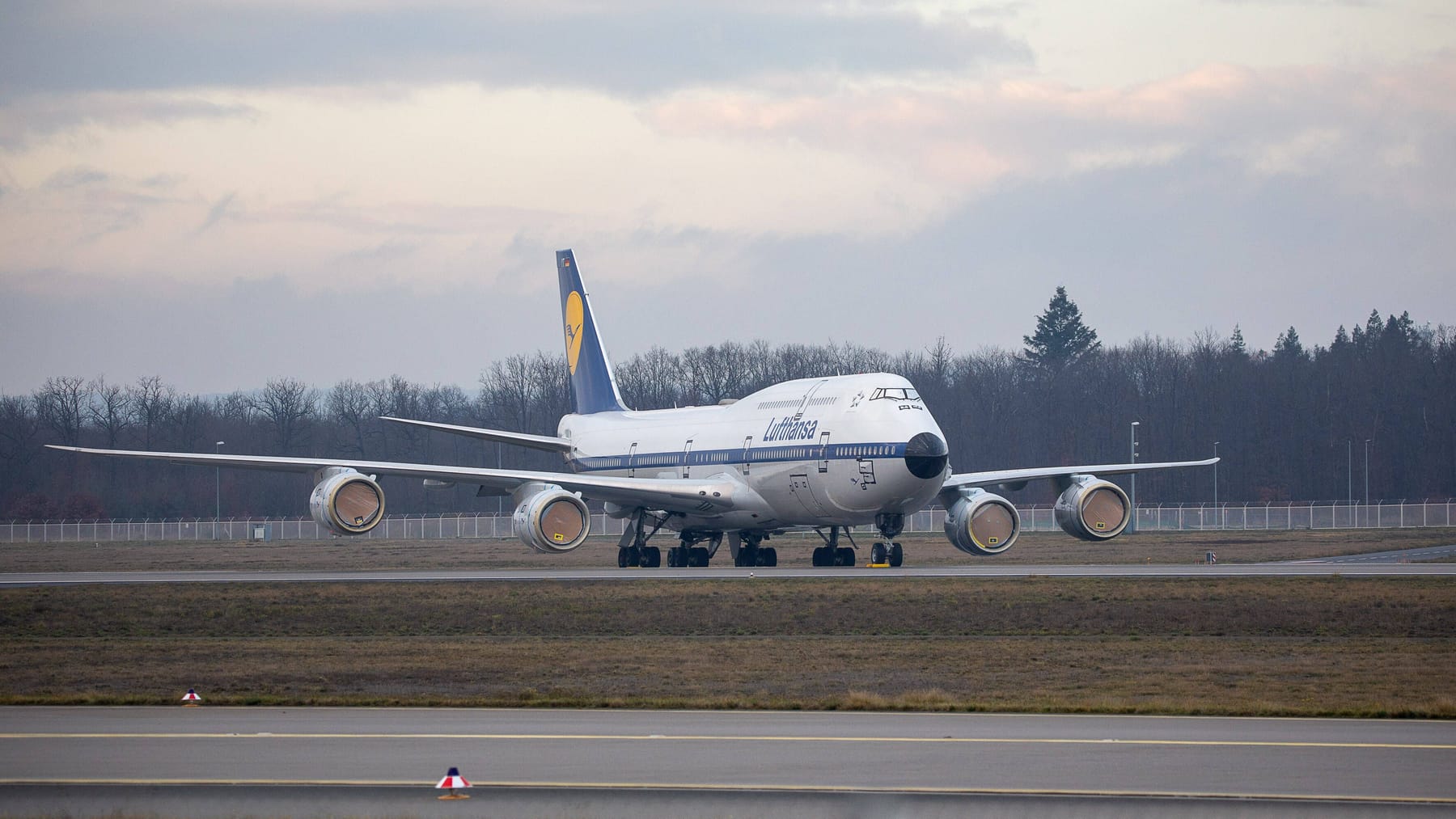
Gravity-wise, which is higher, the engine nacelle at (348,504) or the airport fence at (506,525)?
the engine nacelle at (348,504)

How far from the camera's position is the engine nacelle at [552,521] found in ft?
116

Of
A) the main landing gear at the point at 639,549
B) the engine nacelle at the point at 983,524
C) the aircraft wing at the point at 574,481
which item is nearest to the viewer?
the aircraft wing at the point at 574,481

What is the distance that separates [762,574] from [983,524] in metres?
5.91

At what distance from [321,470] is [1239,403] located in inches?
3506

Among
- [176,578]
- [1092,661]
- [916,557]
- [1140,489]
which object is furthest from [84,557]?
[1140,489]

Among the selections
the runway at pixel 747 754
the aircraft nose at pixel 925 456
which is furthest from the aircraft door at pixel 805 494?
the runway at pixel 747 754

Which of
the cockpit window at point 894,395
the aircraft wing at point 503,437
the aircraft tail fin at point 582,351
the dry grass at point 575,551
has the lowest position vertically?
the dry grass at point 575,551

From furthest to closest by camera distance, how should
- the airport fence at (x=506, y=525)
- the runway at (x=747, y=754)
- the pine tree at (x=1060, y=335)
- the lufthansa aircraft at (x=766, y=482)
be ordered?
the pine tree at (x=1060, y=335), the airport fence at (x=506, y=525), the lufthansa aircraft at (x=766, y=482), the runway at (x=747, y=754)

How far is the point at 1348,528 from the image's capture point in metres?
69.1

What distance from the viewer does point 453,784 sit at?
992 cm

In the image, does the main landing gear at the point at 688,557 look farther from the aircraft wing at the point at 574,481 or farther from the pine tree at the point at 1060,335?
the pine tree at the point at 1060,335

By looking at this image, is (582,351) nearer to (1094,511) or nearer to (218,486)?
(1094,511)

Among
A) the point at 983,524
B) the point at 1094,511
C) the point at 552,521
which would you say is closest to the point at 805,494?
the point at 983,524

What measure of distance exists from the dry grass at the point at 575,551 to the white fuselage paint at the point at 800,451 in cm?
322
